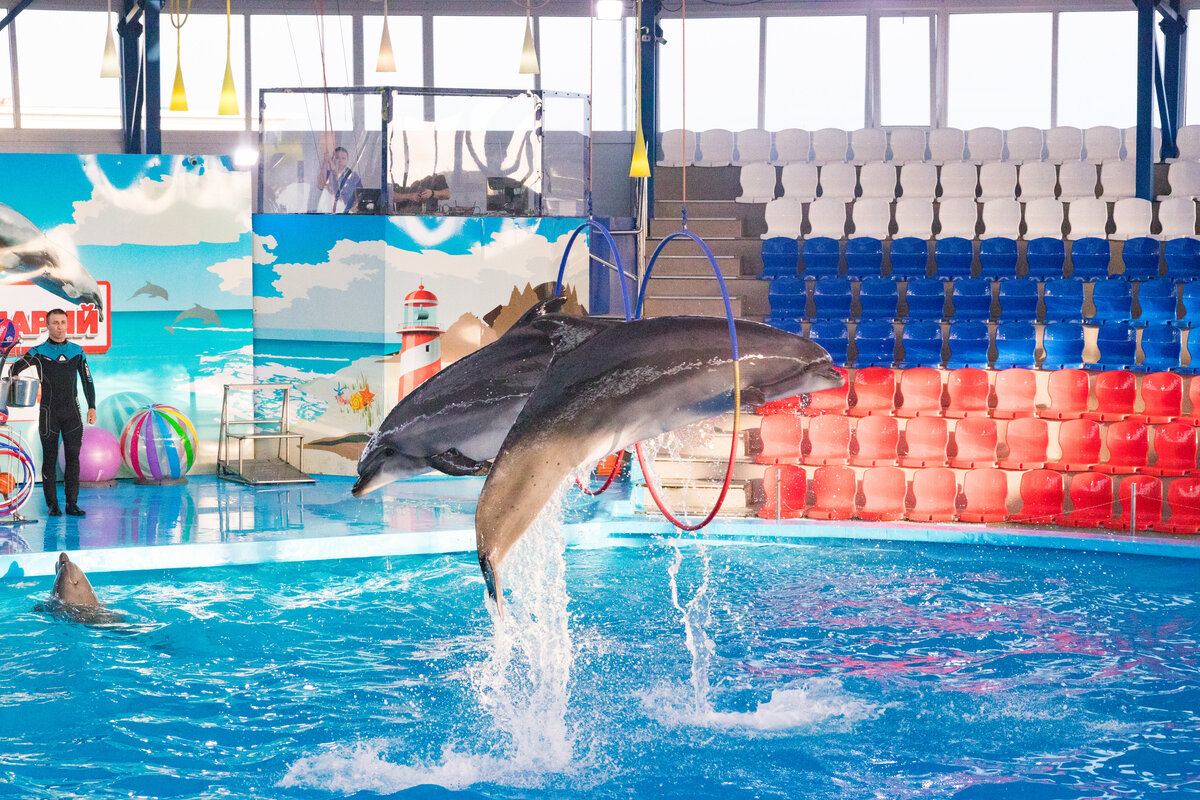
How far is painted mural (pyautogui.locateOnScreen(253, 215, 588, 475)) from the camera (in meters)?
10.7

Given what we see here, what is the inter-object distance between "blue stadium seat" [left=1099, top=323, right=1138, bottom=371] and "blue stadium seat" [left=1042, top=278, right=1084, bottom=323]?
1.17 ft

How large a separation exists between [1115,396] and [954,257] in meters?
3.21

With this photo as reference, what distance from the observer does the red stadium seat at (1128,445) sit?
8.86 meters

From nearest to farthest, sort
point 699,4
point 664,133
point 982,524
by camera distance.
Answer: point 982,524 → point 664,133 → point 699,4

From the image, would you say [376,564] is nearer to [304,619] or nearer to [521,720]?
[304,619]

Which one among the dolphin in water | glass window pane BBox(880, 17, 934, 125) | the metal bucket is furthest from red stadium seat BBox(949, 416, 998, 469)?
glass window pane BBox(880, 17, 934, 125)

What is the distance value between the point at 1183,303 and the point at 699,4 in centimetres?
834

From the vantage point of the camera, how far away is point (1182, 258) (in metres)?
11.8

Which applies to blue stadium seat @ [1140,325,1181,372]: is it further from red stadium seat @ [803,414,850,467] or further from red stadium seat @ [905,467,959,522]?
red stadium seat @ [803,414,850,467]

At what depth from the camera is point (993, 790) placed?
427 centimetres

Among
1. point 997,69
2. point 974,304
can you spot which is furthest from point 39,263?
point 997,69

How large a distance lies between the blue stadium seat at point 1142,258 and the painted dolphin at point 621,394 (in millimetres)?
9935

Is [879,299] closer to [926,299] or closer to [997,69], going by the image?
[926,299]

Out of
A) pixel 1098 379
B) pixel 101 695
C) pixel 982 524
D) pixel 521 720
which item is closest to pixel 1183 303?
pixel 1098 379
